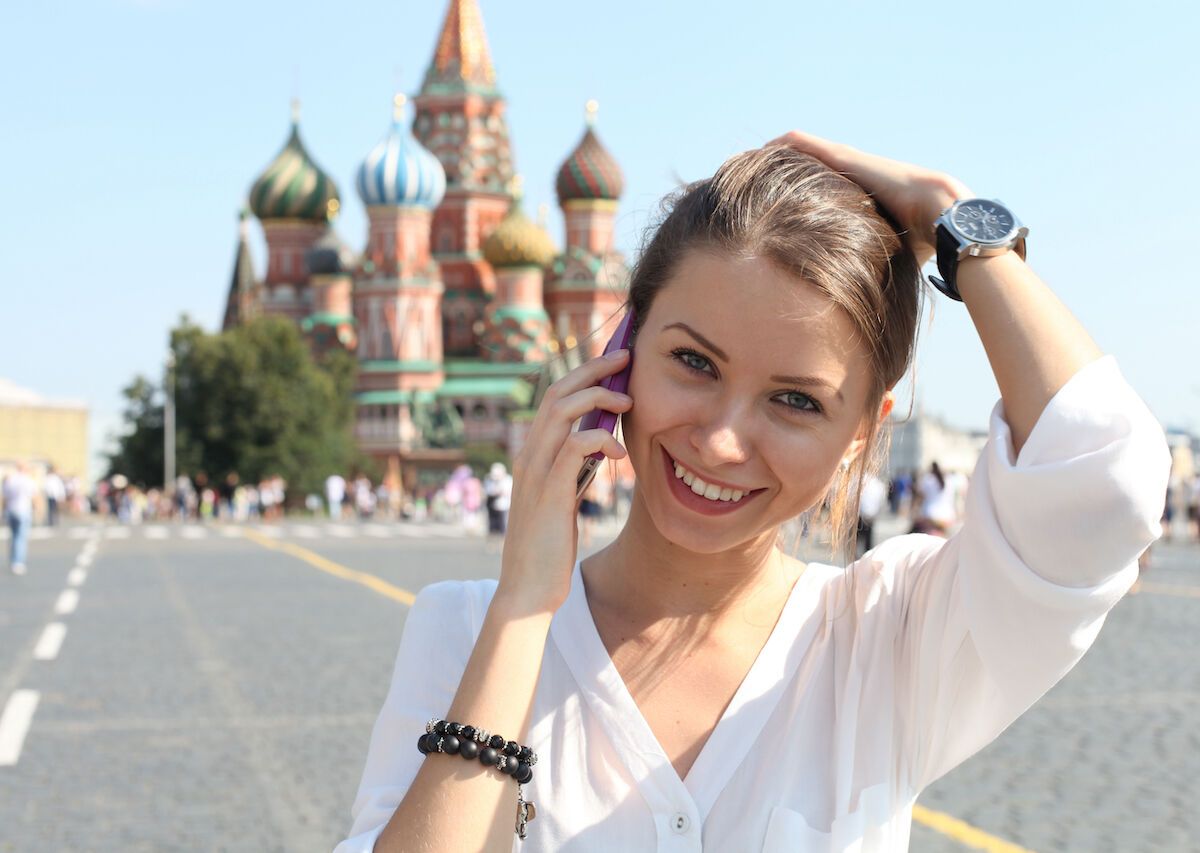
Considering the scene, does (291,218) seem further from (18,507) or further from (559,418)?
(559,418)

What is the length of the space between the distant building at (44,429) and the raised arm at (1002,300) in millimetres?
90445

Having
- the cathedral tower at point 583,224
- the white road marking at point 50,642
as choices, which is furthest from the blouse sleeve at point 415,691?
the cathedral tower at point 583,224

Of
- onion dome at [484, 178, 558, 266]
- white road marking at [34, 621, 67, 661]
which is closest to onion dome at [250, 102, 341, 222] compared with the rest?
onion dome at [484, 178, 558, 266]

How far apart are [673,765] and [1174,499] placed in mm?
34838

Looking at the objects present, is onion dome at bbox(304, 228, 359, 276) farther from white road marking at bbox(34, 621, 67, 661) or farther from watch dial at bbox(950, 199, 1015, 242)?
watch dial at bbox(950, 199, 1015, 242)

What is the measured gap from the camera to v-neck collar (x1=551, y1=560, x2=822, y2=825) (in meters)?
1.83

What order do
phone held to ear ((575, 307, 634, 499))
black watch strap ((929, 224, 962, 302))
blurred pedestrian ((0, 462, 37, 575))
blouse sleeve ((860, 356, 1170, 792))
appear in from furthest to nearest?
blurred pedestrian ((0, 462, 37, 575)) → phone held to ear ((575, 307, 634, 499)) → black watch strap ((929, 224, 962, 302)) → blouse sleeve ((860, 356, 1170, 792))

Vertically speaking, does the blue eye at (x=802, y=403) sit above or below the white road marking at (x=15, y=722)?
above

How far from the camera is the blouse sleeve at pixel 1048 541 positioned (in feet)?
5.38

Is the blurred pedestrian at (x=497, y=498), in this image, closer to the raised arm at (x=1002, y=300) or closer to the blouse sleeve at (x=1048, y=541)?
the raised arm at (x=1002, y=300)

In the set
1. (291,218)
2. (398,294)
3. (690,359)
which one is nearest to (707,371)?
(690,359)

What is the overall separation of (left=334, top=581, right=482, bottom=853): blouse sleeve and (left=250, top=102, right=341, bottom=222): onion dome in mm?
71535

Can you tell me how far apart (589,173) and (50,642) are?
191 ft

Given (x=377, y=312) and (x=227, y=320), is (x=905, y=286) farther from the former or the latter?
(x=227, y=320)
